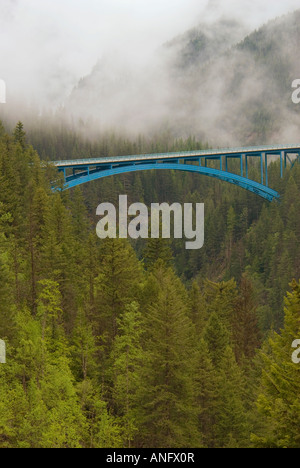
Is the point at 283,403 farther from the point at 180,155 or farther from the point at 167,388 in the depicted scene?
the point at 180,155

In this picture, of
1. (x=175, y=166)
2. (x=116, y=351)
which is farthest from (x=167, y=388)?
(x=175, y=166)

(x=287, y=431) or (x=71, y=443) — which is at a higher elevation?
(x=287, y=431)

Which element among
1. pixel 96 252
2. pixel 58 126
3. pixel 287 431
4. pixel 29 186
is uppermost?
pixel 58 126

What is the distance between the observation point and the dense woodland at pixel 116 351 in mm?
21219

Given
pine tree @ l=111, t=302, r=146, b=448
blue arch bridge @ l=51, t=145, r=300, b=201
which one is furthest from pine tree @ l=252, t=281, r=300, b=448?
blue arch bridge @ l=51, t=145, r=300, b=201

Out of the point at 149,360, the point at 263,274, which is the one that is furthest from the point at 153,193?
the point at 149,360

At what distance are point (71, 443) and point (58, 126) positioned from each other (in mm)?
124731

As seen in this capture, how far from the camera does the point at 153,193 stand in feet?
380

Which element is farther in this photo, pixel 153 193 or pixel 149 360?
pixel 153 193

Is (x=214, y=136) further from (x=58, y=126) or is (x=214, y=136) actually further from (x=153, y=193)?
(x=153, y=193)

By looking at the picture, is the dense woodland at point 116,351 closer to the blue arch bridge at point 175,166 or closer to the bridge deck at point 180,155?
the bridge deck at point 180,155

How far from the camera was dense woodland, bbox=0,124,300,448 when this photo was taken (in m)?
21.2

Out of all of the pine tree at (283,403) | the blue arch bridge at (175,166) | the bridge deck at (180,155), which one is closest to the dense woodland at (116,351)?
the pine tree at (283,403)
